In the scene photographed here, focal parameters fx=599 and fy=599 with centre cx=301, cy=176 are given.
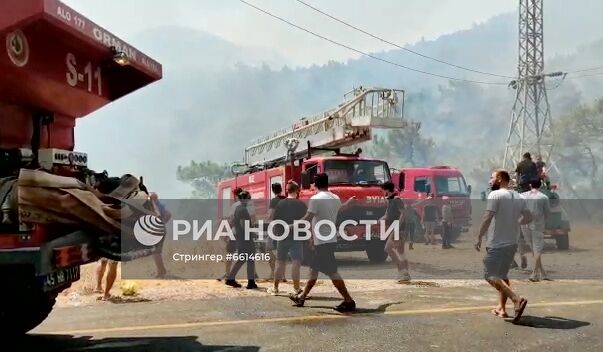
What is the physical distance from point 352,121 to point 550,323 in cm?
927

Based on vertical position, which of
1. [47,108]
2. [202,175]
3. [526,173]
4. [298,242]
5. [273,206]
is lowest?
[298,242]

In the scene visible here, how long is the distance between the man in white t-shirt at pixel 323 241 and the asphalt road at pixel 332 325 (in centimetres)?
21

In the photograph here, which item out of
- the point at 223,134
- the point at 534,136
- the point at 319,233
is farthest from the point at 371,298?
the point at 223,134

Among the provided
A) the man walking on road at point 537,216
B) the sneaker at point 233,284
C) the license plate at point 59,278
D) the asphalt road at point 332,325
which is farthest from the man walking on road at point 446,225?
Answer: the license plate at point 59,278

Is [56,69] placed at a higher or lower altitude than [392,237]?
higher

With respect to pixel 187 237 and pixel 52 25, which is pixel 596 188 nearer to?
pixel 187 237

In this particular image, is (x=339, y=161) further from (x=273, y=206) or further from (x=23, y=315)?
(x=23, y=315)

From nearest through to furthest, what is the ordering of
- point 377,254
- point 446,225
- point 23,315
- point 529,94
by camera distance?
point 23,315 < point 377,254 < point 446,225 < point 529,94

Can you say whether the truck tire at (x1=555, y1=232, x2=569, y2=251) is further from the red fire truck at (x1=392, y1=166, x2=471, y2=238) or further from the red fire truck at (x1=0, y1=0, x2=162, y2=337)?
the red fire truck at (x1=0, y1=0, x2=162, y2=337)

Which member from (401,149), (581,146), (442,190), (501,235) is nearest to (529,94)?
(581,146)

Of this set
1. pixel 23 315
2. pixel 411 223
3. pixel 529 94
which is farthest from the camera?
pixel 529 94

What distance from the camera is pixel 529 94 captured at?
142 feet

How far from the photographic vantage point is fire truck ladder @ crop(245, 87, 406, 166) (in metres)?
14.9

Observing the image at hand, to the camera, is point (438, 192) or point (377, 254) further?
point (438, 192)
